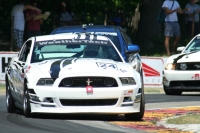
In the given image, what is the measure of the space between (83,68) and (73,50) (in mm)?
1320

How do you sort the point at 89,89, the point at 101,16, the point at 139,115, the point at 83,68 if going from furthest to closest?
the point at 101,16 → the point at 139,115 → the point at 83,68 → the point at 89,89

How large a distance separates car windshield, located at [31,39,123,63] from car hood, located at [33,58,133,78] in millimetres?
615

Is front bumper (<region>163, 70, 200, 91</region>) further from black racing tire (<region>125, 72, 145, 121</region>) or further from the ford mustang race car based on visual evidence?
black racing tire (<region>125, 72, 145, 121</region>)

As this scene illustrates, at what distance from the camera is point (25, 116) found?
44.4 ft

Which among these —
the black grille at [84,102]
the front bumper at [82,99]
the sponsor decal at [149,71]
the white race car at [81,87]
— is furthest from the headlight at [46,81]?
the sponsor decal at [149,71]

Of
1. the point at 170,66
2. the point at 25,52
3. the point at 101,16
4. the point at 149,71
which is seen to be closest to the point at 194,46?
the point at 170,66

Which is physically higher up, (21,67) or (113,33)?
(113,33)

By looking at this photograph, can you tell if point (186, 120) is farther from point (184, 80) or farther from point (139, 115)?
point (184, 80)

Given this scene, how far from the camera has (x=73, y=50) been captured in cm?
1454

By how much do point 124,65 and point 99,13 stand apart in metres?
21.6

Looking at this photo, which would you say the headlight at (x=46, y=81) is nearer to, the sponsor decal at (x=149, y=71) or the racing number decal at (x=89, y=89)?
the racing number decal at (x=89, y=89)

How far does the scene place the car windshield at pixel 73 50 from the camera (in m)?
14.4

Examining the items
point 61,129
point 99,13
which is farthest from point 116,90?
point 99,13

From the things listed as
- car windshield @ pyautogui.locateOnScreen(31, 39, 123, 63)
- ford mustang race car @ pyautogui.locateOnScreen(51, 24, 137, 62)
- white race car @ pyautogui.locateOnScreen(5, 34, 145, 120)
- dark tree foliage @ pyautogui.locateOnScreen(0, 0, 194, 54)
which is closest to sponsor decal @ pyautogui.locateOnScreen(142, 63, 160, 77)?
dark tree foliage @ pyautogui.locateOnScreen(0, 0, 194, 54)
